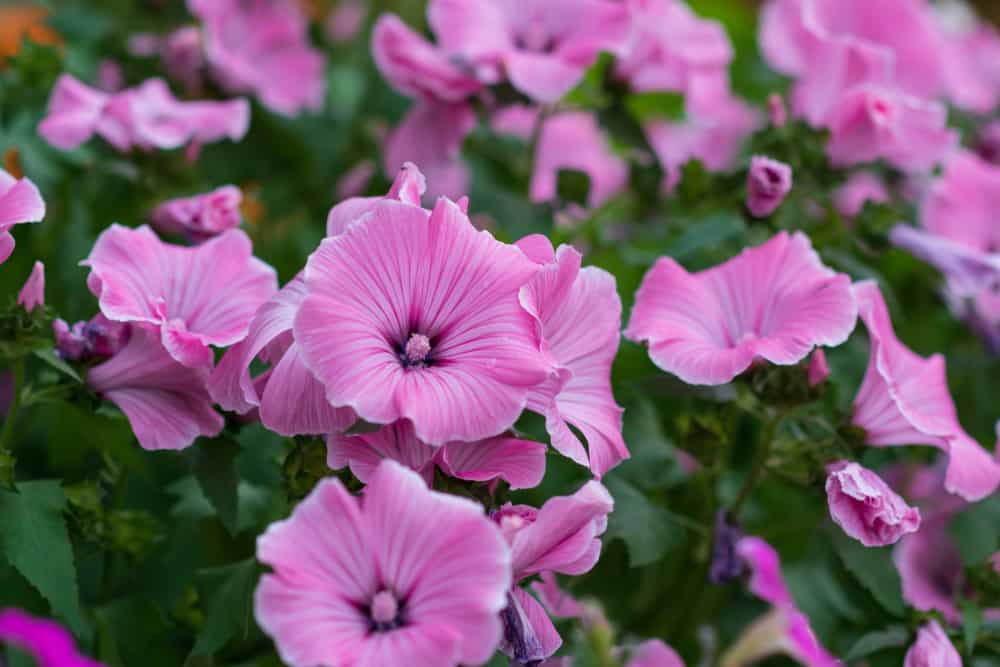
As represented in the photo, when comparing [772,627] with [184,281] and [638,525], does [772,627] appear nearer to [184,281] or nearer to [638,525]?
[638,525]

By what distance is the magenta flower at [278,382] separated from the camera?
0.53 meters

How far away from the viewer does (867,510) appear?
1.99 feet

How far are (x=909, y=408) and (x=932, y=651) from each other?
14cm

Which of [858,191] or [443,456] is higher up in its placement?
[443,456]

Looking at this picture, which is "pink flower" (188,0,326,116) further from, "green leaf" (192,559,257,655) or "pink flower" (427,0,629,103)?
"green leaf" (192,559,257,655)

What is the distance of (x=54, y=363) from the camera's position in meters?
0.60

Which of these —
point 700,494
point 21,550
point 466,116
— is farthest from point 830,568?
point 21,550

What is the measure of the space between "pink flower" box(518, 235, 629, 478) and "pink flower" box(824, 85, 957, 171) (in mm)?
354

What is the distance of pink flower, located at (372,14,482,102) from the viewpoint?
2.92 feet

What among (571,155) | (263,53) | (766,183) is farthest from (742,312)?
(263,53)

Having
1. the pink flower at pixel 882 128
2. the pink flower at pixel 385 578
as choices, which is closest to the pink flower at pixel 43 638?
the pink flower at pixel 385 578

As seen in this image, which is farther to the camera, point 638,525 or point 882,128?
point 882,128

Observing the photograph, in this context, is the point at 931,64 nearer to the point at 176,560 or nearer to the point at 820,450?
the point at 820,450

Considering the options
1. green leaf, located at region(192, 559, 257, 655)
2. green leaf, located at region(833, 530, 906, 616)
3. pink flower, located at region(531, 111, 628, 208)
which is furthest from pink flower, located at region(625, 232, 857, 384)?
pink flower, located at region(531, 111, 628, 208)
